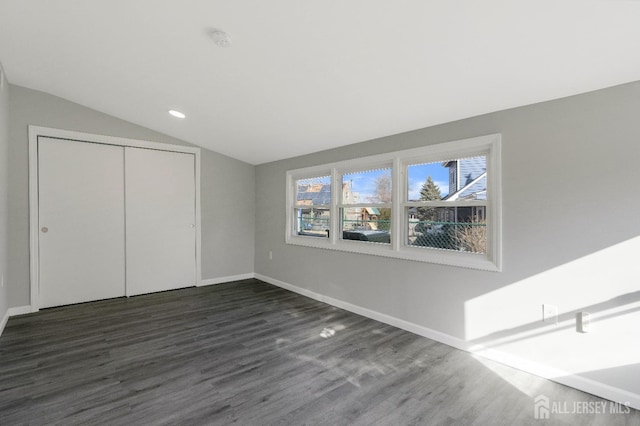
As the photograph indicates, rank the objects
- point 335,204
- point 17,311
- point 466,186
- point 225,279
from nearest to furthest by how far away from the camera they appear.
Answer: point 466,186 → point 17,311 → point 335,204 → point 225,279

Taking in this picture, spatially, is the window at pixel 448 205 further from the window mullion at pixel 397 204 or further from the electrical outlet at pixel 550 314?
the electrical outlet at pixel 550 314

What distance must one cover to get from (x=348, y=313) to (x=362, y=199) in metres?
1.42

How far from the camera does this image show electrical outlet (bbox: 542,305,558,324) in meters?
2.16

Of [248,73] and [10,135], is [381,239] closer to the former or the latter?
[248,73]

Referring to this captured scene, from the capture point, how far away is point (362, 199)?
149 inches

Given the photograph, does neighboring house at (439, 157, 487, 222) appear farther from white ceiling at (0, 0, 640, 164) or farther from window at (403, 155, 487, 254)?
white ceiling at (0, 0, 640, 164)

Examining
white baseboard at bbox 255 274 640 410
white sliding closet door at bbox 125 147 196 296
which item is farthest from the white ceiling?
white baseboard at bbox 255 274 640 410

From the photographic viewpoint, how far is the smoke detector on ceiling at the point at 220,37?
2073 millimetres

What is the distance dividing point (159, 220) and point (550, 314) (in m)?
4.76

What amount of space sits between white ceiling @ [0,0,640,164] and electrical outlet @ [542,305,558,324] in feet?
5.14

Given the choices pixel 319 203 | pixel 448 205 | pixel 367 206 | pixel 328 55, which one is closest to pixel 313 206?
pixel 319 203

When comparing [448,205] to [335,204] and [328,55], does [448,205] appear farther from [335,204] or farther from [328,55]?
[328,55]

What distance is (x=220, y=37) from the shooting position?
2.10m

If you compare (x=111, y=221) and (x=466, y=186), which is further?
(x=111, y=221)
